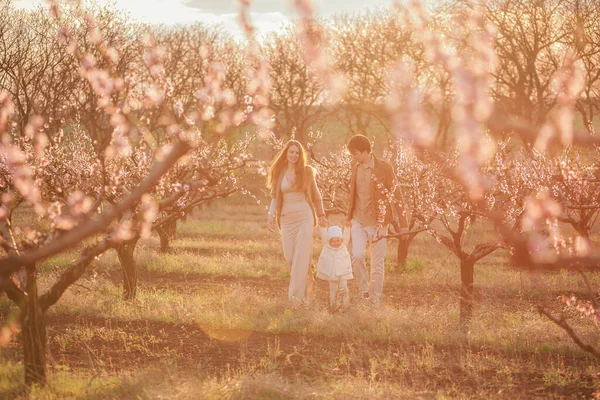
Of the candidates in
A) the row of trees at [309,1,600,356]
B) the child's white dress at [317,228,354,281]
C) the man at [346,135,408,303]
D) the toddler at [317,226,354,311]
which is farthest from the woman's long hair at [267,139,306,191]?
the row of trees at [309,1,600,356]

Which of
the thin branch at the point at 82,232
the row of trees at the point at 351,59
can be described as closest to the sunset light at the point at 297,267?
the thin branch at the point at 82,232

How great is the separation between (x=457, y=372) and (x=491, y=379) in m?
0.37

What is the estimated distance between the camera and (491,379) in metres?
6.31

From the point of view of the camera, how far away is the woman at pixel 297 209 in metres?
9.81

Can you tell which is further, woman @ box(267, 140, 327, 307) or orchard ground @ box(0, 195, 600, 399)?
woman @ box(267, 140, 327, 307)

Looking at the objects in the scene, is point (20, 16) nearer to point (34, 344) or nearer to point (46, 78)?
point (46, 78)

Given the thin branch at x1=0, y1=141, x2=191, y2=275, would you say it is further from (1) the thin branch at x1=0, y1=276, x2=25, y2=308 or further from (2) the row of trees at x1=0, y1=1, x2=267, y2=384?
(1) the thin branch at x1=0, y1=276, x2=25, y2=308

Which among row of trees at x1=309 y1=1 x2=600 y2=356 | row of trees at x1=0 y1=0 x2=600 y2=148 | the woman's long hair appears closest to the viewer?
row of trees at x1=309 y1=1 x2=600 y2=356

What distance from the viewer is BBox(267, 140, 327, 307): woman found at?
981 cm

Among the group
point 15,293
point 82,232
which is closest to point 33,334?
point 15,293

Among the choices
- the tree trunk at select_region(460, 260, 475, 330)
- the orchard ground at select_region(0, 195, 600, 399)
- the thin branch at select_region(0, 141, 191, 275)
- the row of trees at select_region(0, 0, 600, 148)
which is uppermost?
the row of trees at select_region(0, 0, 600, 148)

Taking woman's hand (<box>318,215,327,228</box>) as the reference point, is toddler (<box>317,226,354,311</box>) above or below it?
below

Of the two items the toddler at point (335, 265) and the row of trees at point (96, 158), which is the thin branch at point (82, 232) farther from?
the toddler at point (335, 265)

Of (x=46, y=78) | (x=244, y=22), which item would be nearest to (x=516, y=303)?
(x=244, y=22)
